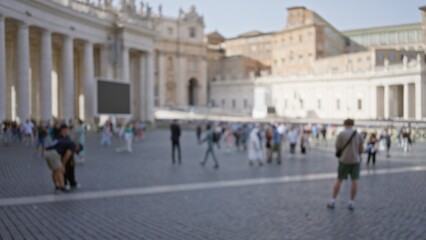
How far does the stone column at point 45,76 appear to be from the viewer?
2886 centimetres

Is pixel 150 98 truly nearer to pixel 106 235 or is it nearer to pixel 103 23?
pixel 103 23

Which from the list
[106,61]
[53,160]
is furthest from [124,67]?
[53,160]

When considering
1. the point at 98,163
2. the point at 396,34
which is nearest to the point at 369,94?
the point at 396,34

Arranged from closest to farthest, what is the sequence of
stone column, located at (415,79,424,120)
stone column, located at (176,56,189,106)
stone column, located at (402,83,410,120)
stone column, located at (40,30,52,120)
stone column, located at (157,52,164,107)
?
stone column, located at (40,30,52,120) → stone column, located at (415,79,424,120) → stone column, located at (402,83,410,120) → stone column, located at (157,52,164,107) → stone column, located at (176,56,189,106)

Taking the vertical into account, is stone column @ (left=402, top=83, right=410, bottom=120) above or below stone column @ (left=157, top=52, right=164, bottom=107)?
below

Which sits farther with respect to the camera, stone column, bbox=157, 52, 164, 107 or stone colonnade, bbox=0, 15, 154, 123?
stone column, bbox=157, 52, 164, 107

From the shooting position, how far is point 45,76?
29.0 meters

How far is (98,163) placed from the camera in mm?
16984

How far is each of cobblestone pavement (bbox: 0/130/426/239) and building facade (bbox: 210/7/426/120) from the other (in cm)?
4197

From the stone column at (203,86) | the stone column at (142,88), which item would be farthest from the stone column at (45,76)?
the stone column at (203,86)

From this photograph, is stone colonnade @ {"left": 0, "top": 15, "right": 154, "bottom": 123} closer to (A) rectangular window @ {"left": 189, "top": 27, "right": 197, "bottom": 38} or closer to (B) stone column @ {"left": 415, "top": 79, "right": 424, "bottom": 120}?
(B) stone column @ {"left": 415, "top": 79, "right": 424, "bottom": 120}

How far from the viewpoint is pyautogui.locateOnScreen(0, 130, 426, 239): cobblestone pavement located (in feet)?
23.9

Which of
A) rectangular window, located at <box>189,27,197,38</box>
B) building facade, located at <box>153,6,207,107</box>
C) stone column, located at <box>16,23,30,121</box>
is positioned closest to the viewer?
stone column, located at <box>16,23,30,121</box>

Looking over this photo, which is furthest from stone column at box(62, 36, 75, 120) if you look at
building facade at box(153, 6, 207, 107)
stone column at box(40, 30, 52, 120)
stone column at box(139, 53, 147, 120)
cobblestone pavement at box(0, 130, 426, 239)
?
building facade at box(153, 6, 207, 107)
